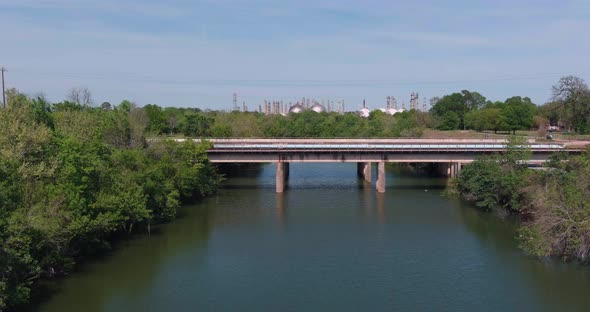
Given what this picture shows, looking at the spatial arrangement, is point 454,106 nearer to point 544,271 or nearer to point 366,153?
point 366,153

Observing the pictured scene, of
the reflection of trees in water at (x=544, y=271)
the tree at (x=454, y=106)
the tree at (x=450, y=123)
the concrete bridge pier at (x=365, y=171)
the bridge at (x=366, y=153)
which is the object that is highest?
the tree at (x=454, y=106)

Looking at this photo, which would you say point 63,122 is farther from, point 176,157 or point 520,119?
point 520,119

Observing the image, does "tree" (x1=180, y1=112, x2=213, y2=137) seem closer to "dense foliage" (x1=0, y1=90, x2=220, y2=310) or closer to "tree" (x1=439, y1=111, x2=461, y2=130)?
"dense foliage" (x1=0, y1=90, x2=220, y2=310)

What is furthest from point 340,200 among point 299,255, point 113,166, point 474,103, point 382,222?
point 474,103

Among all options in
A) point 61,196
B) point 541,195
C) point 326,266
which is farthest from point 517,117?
point 61,196

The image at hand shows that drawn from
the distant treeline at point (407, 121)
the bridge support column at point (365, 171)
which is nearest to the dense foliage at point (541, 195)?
the bridge support column at point (365, 171)

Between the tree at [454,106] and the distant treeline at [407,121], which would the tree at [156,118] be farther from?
the tree at [454,106]
